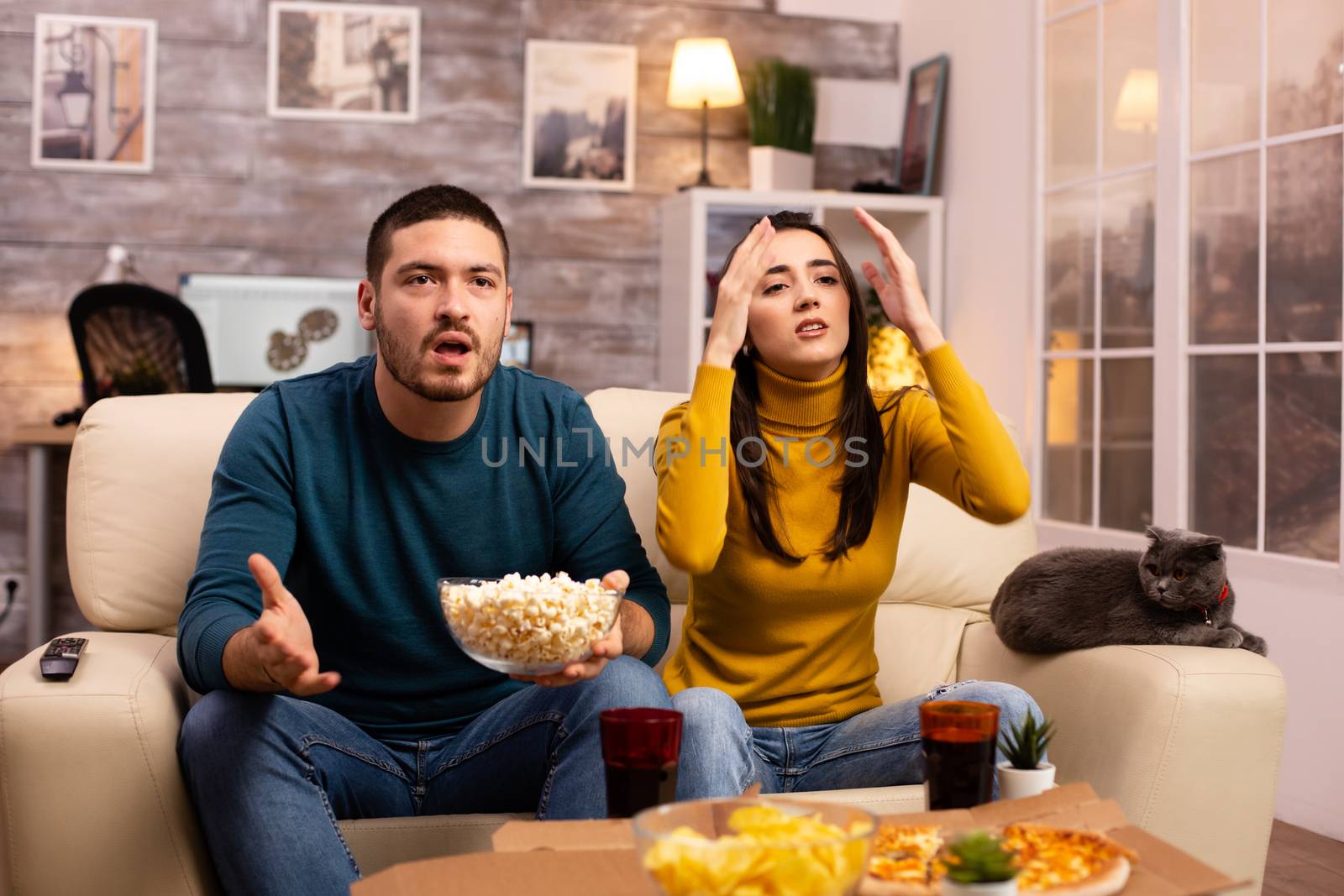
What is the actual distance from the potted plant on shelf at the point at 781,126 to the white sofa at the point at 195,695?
2.39 m

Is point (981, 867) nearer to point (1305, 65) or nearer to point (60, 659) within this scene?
point (60, 659)

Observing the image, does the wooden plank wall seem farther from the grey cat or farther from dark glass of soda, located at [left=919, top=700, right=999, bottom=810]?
dark glass of soda, located at [left=919, top=700, right=999, bottom=810]

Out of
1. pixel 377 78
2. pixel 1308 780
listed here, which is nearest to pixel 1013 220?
pixel 1308 780

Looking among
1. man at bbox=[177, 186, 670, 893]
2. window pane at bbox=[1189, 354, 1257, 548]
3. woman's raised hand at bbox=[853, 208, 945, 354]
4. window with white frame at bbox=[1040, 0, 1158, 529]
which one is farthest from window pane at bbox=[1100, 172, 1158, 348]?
man at bbox=[177, 186, 670, 893]

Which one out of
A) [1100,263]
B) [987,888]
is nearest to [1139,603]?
[987,888]

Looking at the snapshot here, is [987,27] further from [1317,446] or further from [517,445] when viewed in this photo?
[517,445]

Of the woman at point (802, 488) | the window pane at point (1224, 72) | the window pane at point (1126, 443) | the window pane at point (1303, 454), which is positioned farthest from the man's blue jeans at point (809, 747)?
the window pane at point (1224, 72)

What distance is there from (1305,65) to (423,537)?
2.28m

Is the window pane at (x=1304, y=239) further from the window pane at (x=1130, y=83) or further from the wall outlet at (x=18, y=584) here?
the wall outlet at (x=18, y=584)

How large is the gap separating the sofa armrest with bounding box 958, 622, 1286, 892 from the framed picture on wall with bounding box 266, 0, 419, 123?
338cm

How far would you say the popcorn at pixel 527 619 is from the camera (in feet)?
4.09

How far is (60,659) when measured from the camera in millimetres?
1532

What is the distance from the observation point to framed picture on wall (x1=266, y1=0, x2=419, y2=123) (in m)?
4.27

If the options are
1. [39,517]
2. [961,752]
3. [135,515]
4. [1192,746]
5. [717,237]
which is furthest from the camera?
[717,237]
